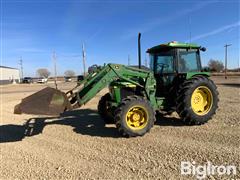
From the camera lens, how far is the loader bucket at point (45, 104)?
20.3ft

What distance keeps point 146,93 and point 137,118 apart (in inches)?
36.4

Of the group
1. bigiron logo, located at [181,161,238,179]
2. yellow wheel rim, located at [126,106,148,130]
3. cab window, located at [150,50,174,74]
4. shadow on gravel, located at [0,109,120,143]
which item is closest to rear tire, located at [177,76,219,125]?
cab window, located at [150,50,174,74]

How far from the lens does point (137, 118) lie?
676 cm

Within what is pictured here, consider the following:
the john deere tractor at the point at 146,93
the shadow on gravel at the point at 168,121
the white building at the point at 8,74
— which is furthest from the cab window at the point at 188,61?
the white building at the point at 8,74

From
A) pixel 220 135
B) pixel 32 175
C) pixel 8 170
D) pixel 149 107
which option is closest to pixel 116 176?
pixel 32 175

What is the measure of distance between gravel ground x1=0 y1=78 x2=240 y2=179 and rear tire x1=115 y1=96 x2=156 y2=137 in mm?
215

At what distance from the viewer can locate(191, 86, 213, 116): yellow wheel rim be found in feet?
24.6

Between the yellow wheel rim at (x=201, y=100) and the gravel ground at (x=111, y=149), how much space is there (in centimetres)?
44

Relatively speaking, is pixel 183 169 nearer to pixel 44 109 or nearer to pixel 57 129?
pixel 44 109

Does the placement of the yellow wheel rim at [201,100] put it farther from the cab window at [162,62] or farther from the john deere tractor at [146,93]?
the cab window at [162,62]

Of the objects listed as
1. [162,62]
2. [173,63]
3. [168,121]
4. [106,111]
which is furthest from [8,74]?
[173,63]

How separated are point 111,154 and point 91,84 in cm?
230

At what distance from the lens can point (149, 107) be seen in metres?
6.75

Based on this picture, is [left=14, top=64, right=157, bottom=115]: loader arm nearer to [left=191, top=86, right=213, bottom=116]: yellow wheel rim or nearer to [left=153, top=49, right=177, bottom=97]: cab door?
[left=153, top=49, right=177, bottom=97]: cab door
